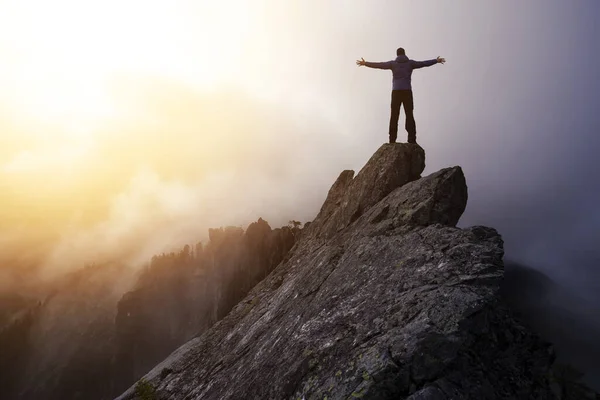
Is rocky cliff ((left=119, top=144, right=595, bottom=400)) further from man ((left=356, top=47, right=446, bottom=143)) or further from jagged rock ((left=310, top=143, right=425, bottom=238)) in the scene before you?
man ((left=356, top=47, right=446, bottom=143))

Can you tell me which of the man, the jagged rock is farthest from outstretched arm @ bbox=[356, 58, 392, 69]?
the jagged rock

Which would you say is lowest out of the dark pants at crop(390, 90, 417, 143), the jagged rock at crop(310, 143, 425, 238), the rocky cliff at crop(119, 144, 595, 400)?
the rocky cliff at crop(119, 144, 595, 400)

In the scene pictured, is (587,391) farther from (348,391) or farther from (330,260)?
(348,391)

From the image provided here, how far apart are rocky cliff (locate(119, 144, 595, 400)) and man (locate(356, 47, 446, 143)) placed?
89.6 inches

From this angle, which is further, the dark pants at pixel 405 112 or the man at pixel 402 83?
the dark pants at pixel 405 112

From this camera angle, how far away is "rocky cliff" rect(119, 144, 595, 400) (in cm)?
1059

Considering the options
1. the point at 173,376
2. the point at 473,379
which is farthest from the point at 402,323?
the point at 173,376

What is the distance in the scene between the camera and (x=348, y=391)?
1057 cm

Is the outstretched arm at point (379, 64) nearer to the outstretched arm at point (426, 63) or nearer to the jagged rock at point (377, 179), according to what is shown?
the outstretched arm at point (426, 63)

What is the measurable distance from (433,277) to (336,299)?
14.4ft

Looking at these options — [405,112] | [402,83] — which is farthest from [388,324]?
[402,83]

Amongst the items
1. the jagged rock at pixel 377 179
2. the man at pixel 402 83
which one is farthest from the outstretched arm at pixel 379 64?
the jagged rock at pixel 377 179

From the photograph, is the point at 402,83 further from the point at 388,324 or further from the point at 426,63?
the point at 388,324

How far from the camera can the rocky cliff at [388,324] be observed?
10.6 meters
